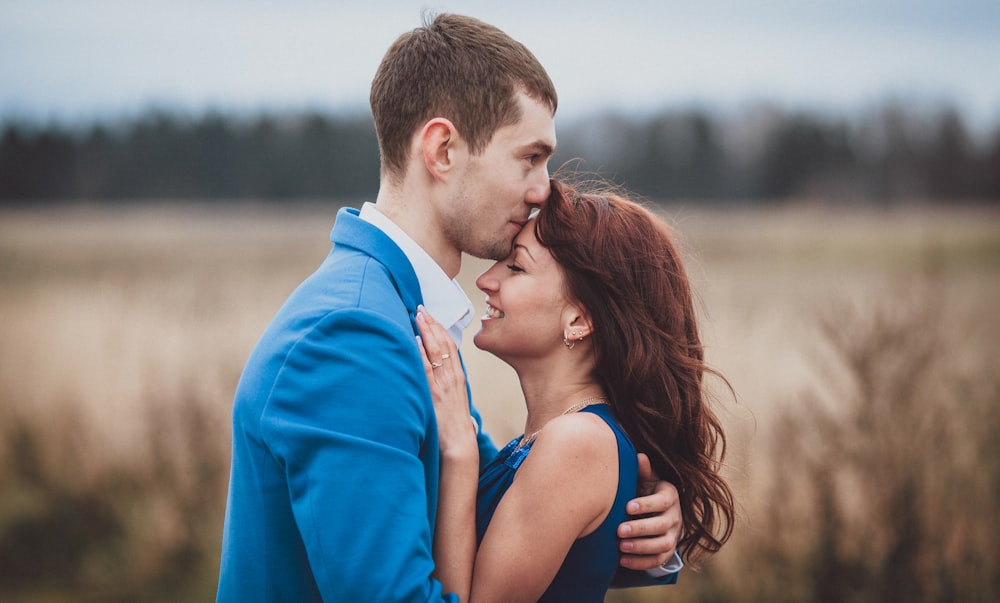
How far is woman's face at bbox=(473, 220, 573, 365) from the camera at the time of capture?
2.64 m

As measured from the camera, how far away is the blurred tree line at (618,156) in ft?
77.6

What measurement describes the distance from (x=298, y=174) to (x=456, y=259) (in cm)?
2893

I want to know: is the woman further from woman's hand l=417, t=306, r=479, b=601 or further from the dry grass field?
the dry grass field

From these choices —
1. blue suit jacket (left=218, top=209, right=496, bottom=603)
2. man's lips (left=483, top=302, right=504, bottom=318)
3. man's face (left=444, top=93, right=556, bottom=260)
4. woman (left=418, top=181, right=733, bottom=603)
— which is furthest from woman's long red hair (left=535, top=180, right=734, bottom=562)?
blue suit jacket (left=218, top=209, right=496, bottom=603)

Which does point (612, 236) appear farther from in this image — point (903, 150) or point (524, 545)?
point (903, 150)

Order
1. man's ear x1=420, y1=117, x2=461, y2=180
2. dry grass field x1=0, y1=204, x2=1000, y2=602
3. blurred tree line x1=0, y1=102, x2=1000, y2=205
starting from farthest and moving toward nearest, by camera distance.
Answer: blurred tree line x1=0, y1=102, x2=1000, y2=205
dry grass field x1=0, y1=204, x2=1000, y2=602
man's ear x1=420, y1=117, x2=461, y2=180

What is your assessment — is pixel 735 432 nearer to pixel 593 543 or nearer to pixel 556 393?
pixel 556 393

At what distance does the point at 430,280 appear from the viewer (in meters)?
2.44

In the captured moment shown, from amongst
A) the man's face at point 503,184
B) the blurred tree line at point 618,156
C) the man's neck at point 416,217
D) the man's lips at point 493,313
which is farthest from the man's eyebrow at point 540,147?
the blurred tree line at point 618,156

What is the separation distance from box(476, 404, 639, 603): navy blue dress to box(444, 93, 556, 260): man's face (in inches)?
24.2

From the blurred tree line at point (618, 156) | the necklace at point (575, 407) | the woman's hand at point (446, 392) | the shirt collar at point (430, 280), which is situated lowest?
the blurred tree line at point (618, 156)

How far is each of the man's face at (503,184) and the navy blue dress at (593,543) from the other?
614 millimetres

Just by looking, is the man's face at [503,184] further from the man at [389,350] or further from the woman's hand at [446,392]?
the woman's hand at [446,392]

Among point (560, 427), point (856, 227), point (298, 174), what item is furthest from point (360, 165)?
point (560, 427)
